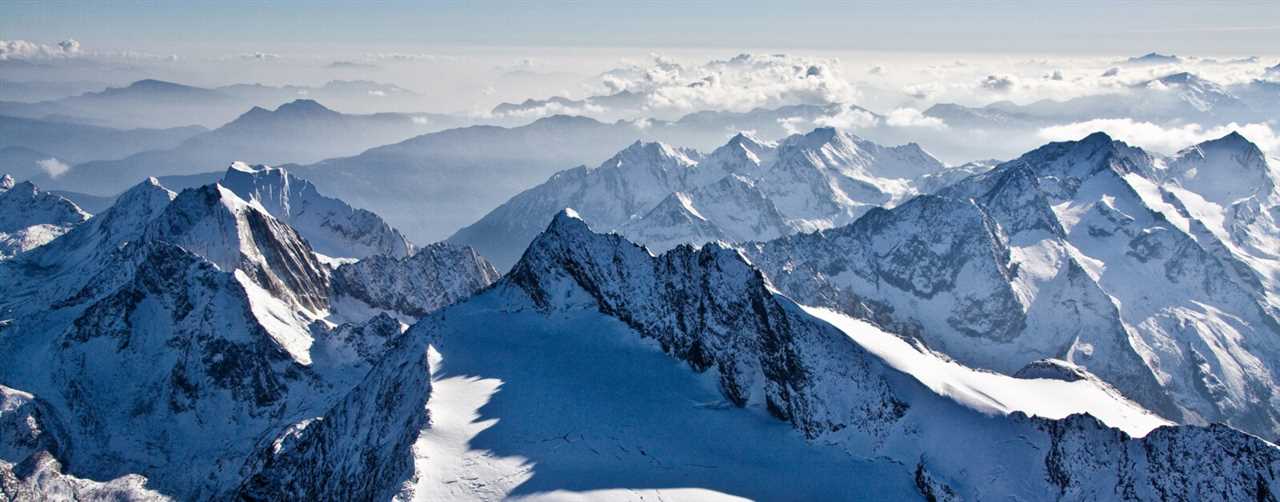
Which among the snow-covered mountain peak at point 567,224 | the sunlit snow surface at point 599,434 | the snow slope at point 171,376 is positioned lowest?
the snow slope at point 171,376

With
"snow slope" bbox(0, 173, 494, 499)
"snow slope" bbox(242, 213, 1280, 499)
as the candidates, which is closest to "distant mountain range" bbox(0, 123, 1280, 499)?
"snow slope" bbox(242, 213, 1280, 499)

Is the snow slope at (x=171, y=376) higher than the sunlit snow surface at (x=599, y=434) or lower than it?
lower

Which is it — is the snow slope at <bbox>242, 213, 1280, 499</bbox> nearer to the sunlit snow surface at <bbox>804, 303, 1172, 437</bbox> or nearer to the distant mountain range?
the distant mountain range

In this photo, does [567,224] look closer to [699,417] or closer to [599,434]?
[699,417]

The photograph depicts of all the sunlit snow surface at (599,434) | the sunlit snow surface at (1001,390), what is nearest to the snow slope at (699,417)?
the sunlit snow surface at (599,434)

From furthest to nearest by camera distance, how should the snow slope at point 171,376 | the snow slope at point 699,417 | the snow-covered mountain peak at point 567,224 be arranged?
1. the snow slope at point 171,376
2. the snow-covered mountain peak at point 567,224
3. the snow slope at point 699,417

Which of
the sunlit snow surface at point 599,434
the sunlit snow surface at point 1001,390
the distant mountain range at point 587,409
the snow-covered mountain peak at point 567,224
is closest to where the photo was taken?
the sunlit snow surface at point 599,434

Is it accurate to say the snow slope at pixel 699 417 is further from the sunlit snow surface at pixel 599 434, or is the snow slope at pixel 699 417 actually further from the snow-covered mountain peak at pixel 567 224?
the snow-covered mountain peak at pixel 567 224

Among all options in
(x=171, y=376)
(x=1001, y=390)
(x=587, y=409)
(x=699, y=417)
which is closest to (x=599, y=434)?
(x=587, y=409)

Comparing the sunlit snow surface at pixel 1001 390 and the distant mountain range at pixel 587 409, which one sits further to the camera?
the sunlit snow surface at pixel 1001 390

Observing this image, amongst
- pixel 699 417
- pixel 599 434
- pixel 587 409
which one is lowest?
pixel 699 417

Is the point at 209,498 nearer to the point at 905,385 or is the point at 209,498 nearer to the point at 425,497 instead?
the point at 425,497

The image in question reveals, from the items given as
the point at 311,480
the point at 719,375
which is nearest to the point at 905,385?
the point at 719,375
